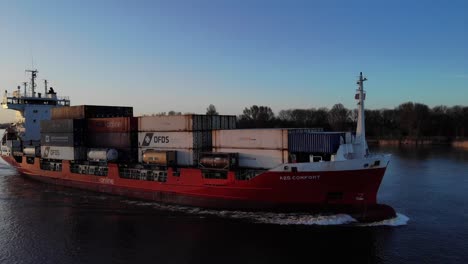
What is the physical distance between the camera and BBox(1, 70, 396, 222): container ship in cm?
2298

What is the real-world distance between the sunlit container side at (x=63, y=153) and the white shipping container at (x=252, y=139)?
47.4ft

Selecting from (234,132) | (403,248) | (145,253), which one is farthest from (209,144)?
(403,248)

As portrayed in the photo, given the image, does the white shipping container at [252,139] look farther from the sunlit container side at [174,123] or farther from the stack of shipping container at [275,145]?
the sunlit container side at [174,123]

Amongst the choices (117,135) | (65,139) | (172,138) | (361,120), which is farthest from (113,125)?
(361,120)

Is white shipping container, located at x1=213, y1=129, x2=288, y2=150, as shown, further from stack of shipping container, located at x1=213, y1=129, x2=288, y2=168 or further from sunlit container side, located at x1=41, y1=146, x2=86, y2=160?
sunlit container side, located at x1=41, y1=146, x2=86, y2=160

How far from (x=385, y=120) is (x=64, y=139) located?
118m

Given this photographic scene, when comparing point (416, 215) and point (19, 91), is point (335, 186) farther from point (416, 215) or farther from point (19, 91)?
point (19, 91)

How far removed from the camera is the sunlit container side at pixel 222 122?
28.9 metres

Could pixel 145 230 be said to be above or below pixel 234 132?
below

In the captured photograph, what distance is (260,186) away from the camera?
24.0 metres

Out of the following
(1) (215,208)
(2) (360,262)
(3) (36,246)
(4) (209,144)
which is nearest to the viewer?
(2) (360,262)

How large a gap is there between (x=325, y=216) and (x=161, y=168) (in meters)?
12.9

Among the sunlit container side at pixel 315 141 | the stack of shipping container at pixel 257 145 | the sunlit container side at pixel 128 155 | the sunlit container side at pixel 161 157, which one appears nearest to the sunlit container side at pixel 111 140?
the sunlit container side at pixel 128 155

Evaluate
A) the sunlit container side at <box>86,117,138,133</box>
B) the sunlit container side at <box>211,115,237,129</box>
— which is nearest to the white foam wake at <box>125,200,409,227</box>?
the sunlit container side at <box>211,115,237,129</box>
